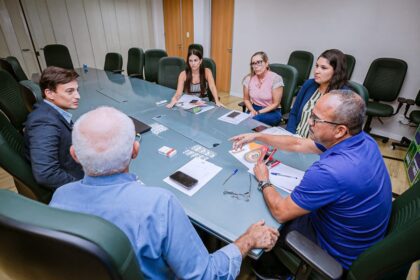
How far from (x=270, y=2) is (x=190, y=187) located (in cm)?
432

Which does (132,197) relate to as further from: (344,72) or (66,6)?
(66,6)

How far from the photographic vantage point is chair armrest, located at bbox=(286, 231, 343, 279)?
87cm

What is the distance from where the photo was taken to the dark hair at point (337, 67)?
1.90 meters

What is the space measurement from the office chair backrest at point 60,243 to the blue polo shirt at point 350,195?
0.84 meters

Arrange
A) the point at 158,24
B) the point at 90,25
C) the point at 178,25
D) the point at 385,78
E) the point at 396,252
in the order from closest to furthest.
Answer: the point at 396,252, the point at 385,78, the point at 90,25, the point at 178,25, the point at 158,24

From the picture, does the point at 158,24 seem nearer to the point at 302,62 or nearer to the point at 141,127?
the point at 302,62

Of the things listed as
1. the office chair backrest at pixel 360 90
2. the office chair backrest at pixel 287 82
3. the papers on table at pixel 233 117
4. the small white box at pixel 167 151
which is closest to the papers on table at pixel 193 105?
the papers on table at pixel 233 117

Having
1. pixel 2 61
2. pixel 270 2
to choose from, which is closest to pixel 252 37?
pixel 270 2

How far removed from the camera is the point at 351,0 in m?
3.39

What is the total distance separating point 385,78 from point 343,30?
3.35 feet

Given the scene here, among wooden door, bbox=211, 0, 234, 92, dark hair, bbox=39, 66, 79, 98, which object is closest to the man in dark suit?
dark hair, bbox=39, 66, 79, 98

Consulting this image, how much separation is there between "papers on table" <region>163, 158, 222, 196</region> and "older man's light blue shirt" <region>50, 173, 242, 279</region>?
18.8 inches

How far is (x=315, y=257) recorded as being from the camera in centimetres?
92

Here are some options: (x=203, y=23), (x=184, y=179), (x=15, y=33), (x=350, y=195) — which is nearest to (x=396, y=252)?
(x=350, y=195)
